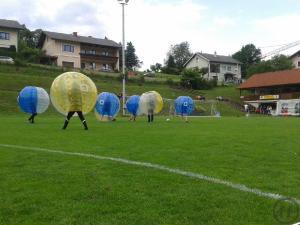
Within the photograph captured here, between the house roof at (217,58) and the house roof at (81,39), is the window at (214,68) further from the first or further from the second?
the house roof at (81,39)

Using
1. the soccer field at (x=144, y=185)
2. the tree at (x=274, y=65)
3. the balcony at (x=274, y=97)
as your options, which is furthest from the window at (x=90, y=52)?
the soccer field at (x=144, y=185)

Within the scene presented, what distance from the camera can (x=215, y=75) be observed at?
4213 inches

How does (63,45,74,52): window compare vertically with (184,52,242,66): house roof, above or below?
below

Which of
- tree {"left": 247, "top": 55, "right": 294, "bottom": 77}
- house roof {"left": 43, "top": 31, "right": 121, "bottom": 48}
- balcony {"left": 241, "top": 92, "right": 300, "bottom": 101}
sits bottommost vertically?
balcony {"left": 241, "top": 92, "right": 300, "bottom": 101}

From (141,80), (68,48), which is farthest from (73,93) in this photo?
(68,48)

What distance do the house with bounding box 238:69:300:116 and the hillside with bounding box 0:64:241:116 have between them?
12.1ft

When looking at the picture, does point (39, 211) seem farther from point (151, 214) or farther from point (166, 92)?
point (166, 92)

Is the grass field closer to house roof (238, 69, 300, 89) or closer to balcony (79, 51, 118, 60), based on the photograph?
house roof (238, 69, 300, 89)

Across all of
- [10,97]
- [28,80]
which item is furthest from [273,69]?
[10,97]

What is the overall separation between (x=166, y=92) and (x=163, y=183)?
62.5 metres

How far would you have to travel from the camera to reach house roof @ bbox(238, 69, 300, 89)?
2822 inches

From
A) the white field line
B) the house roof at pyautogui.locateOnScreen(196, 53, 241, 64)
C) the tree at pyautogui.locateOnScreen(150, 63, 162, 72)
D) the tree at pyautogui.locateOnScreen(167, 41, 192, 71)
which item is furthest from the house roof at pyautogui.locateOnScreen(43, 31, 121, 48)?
the white field line

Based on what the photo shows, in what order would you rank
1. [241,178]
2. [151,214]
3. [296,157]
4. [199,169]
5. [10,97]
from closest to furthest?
1. [151,214]
2. [241,178]
3. [199,169]
4. [296,157]
5. [10,97]

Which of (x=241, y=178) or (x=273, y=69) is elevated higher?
(x=273, y=69)
